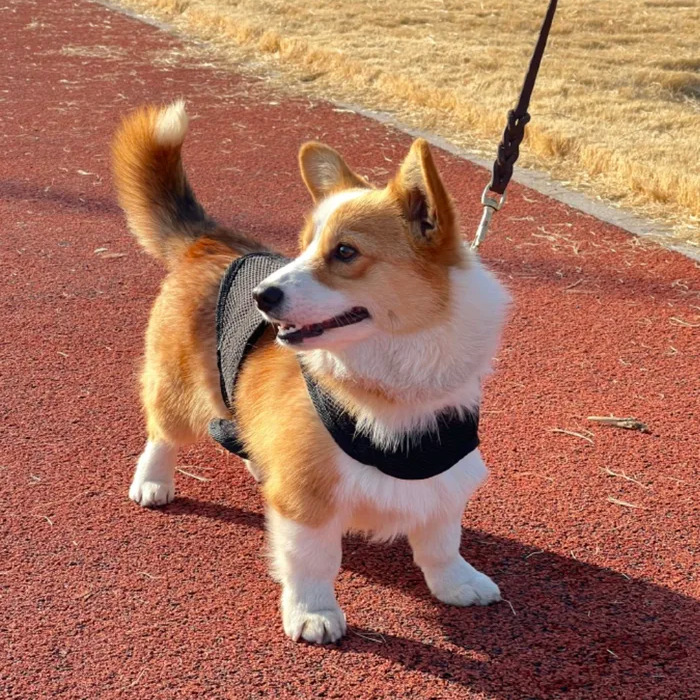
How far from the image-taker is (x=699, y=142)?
7.68 metres

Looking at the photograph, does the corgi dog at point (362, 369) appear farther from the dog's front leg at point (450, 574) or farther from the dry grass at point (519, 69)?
the dry grass at point (519, 69)

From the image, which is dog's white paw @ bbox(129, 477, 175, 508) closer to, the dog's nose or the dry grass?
the dog's nose

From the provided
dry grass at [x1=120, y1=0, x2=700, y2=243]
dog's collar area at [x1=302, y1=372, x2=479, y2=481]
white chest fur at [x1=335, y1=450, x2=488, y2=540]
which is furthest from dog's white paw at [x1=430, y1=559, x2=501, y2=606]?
dry grass at [x1=120, y1=0, x2=700, y2=243]

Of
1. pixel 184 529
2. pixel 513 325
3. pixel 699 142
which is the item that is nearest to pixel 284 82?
pixel 699 142

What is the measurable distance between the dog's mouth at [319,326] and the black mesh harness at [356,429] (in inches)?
10.3

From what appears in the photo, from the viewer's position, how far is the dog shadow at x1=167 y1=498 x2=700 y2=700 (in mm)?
2875

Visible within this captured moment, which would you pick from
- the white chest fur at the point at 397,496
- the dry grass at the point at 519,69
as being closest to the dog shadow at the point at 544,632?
the white chest fur at the point at 397,496

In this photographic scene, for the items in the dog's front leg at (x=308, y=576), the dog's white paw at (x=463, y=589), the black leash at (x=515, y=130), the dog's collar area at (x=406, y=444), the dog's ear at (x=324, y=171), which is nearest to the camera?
the dog's collar area at (x=406, y=444)

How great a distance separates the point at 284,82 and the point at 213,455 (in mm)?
6378

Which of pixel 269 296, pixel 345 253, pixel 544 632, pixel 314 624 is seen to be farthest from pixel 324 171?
pixel 544 632

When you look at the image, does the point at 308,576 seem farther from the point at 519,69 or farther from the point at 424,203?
the point at 519,69

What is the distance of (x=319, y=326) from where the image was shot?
2.65 meters

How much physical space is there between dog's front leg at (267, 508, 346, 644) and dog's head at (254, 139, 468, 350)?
1.98 feet

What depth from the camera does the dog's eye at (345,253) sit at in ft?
8.91
